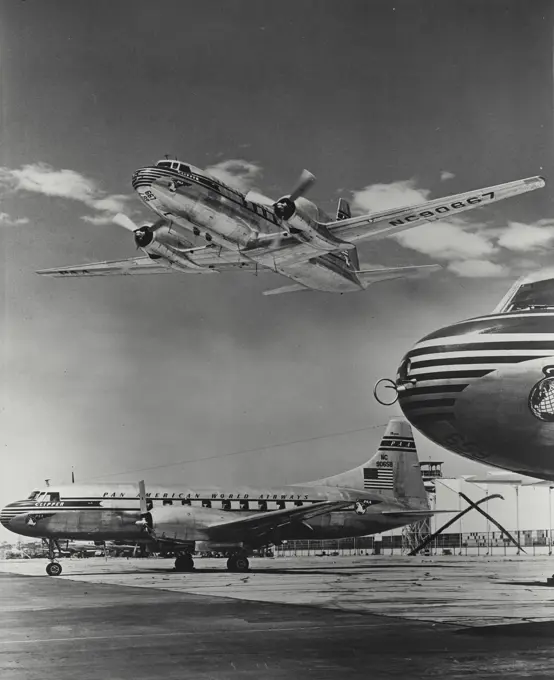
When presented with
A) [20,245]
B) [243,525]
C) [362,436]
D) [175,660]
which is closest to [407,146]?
[362,436]

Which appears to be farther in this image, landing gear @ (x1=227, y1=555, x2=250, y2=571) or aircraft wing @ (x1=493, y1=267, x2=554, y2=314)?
landing gear @ (x1=227, y1=555, x2=250, y2=571)

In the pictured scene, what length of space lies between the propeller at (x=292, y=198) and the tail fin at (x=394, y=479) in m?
8.05

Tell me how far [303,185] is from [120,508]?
9314 millimetres

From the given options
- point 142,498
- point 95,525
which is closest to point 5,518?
Answer: point 95,525

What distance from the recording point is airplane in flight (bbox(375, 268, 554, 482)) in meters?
5.37

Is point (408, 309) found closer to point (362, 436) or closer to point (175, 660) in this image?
point (362, 436)

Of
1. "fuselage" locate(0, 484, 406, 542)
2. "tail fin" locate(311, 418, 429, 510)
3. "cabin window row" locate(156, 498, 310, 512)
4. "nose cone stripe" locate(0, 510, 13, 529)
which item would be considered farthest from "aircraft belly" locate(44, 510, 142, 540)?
"tail fin" locate(311, 418, 429, 510)

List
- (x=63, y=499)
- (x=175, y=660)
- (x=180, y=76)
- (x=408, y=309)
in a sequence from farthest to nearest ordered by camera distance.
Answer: (x=63, y=499), (x=408, y=309), (x=180, y=76), (x=175, y=660)

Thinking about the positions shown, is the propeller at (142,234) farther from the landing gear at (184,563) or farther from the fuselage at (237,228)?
the landing gear at (184,563)

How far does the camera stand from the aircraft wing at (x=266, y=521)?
15844mm

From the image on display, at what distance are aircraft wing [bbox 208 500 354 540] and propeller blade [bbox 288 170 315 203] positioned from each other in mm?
7705

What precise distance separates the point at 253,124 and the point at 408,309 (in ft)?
9.84

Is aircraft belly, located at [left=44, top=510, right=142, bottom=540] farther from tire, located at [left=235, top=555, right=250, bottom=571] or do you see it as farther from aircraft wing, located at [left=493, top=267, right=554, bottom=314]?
aircraft wing, located at [left=493, top=267, right=554, bottom=314]

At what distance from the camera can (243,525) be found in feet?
53.3
